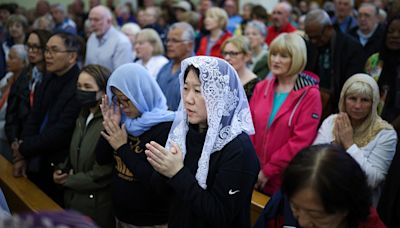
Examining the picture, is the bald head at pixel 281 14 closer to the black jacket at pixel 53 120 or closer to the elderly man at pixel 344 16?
the elderly man at pixel 344 16

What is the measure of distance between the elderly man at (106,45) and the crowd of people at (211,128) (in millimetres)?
17

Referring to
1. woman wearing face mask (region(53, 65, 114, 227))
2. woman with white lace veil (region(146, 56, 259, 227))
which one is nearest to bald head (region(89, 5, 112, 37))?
woman wearing face mask (region(53, 65, 114, 227))

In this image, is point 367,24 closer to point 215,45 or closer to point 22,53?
point 215,45

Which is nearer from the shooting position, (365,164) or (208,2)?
(365,164)

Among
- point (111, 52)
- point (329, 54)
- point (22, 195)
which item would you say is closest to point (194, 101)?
point (22, 195)

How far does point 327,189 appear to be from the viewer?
1.57m

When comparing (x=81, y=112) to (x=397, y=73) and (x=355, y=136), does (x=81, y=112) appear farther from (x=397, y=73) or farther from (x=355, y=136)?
(x=397, y=73)

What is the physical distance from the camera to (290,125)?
333 cm

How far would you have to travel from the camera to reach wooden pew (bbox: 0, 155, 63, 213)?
11.0ft

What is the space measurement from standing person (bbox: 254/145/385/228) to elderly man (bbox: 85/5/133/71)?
4163mm

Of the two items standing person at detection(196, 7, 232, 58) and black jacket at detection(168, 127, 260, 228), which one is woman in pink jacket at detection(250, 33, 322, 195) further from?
standing person at detection(196, 7, 232, 58)

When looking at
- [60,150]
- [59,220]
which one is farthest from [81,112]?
[59,220]

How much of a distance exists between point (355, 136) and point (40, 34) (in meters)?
2.90

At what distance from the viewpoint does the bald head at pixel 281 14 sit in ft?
22.0
